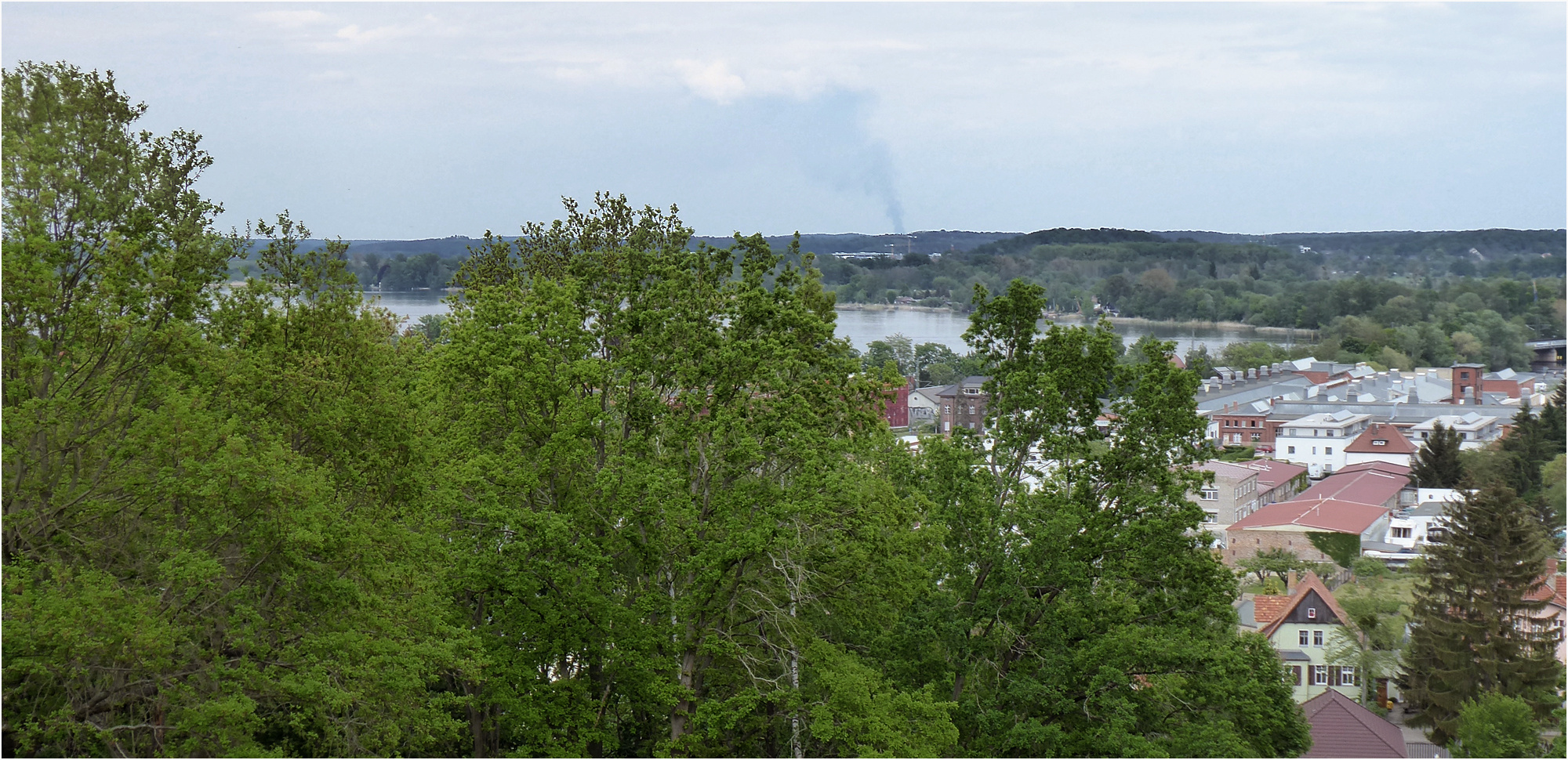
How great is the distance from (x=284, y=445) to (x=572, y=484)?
9.33ft

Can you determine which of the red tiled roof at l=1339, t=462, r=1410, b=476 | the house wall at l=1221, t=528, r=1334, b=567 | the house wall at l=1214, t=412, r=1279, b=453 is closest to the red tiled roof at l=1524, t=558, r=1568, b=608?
the house wall at l=1221, t=528, r=1334, b=567

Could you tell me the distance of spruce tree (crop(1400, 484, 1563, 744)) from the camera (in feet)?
88.1

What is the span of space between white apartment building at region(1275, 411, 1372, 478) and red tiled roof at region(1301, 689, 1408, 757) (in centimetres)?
4521

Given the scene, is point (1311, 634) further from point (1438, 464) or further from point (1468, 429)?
point (1468, 429)

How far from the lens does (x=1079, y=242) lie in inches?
3187

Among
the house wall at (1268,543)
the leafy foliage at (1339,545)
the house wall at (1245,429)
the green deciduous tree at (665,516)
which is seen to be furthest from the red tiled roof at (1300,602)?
the house wall at (1245,429)

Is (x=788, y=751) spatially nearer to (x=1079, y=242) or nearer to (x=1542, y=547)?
(x=1542, y=547)

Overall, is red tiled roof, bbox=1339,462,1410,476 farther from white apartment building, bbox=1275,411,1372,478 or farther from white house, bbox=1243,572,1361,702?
white house, bbox=1243,572,1361,702

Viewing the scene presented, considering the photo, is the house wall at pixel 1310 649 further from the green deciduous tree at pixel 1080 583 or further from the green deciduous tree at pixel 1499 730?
the green deciduous tree at pixel 1080 583

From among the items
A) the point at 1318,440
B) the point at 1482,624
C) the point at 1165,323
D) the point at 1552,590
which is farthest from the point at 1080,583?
the point at 1165,323

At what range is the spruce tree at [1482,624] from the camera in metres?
26.8

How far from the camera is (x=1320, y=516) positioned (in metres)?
46.8

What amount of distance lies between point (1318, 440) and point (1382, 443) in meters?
4.12

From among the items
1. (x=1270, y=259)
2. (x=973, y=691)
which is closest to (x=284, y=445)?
(x=973, y=691)
